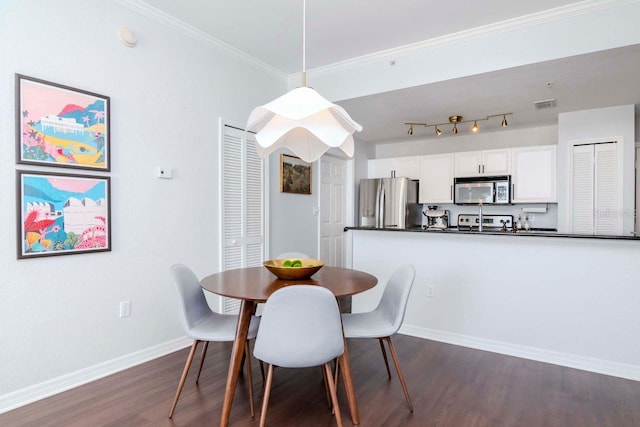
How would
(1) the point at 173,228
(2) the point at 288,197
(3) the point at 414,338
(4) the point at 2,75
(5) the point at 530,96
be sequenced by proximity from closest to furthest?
(4) the point at 2,75 < (1) the point at 173,228 < (3) the point at 414,338 < (5) the point at 530,96 < (2) the point at 288,197

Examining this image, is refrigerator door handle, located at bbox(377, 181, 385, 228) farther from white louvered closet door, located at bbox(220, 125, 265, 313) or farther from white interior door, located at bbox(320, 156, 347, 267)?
white louvered closet door, located at bbox(220, 125, 265, 313)

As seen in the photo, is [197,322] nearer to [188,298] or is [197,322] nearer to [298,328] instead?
[188,298]

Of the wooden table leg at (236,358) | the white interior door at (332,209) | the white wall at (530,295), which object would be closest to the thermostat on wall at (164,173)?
the wooden table leg at (236,358)

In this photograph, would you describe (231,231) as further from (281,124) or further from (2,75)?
(2,75)

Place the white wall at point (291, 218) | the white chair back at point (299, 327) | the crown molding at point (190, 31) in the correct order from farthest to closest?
the white wall at point (291, 218) → the crown molding at point (190, 31) → the white chair back at point (299, 327)

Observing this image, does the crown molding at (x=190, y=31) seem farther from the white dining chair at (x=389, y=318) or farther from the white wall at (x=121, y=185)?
the white dining chair at (x=389, y=318)

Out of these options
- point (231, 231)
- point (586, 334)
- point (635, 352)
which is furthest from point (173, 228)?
point (635, 352)

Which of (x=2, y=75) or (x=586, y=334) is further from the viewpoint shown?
(x=586, y=334)

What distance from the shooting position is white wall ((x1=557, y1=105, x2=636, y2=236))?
4.08 m

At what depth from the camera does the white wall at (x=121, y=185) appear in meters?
2.14

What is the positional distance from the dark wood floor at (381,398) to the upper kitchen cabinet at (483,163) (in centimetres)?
307

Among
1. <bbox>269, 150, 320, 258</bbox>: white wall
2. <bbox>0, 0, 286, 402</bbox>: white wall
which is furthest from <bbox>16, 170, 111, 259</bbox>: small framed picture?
<bbox>269, 150, 320, 258</bbox>: white wall

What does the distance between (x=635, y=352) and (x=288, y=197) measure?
3.39 meters

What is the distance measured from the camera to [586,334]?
9.03 ft
